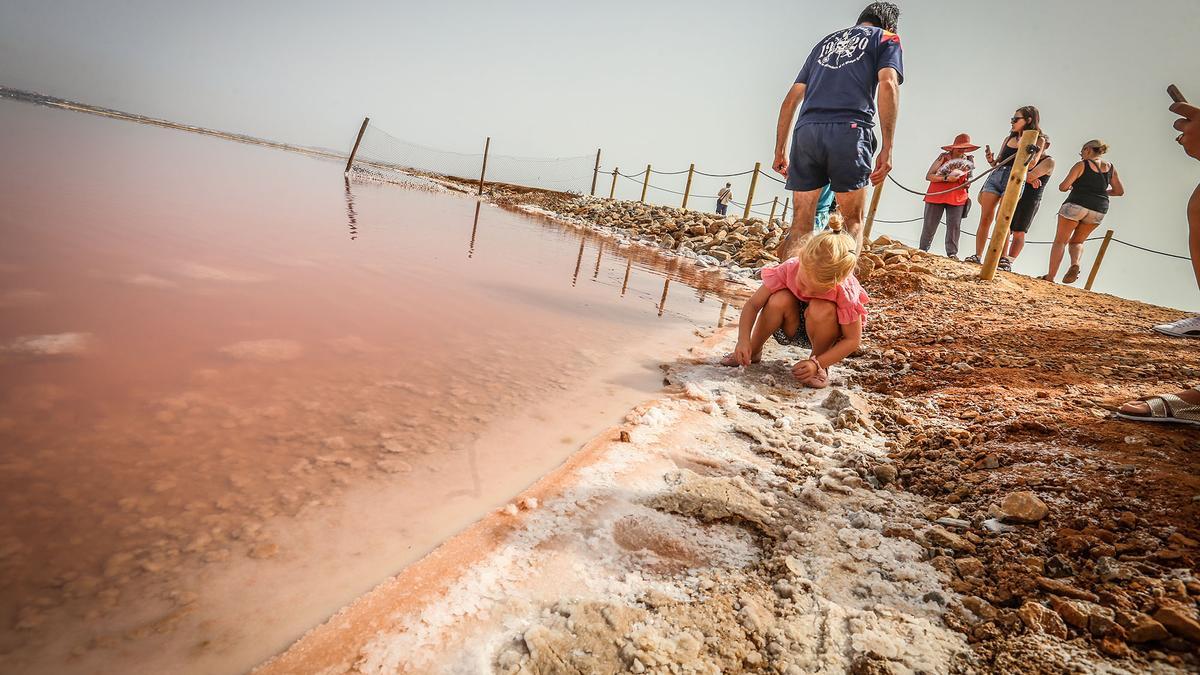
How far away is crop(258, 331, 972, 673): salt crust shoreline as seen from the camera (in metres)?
0.82

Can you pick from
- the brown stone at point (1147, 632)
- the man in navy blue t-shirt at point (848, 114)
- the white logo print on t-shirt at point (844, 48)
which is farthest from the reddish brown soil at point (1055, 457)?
the white logo print on t-shirt at point (844, 48)

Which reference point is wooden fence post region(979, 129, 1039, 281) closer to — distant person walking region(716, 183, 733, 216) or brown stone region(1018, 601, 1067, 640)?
brown stone region(1018, 601, 1067, 640)

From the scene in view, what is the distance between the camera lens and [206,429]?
1.37m

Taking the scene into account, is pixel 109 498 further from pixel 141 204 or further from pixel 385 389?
pixel 141 204

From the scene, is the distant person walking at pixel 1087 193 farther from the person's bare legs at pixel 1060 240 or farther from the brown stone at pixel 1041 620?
the brown stone at pixel 1041 620

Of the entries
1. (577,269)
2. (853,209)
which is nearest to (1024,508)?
(853,209)

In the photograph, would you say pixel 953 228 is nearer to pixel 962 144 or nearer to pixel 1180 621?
pixel 962 144

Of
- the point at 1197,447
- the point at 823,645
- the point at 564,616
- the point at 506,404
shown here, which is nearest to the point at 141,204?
the point at 506,404

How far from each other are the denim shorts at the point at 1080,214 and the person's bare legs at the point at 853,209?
4.49m

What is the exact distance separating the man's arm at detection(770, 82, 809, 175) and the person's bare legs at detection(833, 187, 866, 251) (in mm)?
492

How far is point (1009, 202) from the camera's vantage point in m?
4.75

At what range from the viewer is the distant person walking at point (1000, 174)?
527 centimetres

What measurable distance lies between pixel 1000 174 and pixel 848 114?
406 cm

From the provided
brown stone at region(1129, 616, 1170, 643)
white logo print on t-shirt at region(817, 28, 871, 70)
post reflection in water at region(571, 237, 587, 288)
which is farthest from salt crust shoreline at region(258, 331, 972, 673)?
post reflection in water at region(571, 237, 587, 288)
